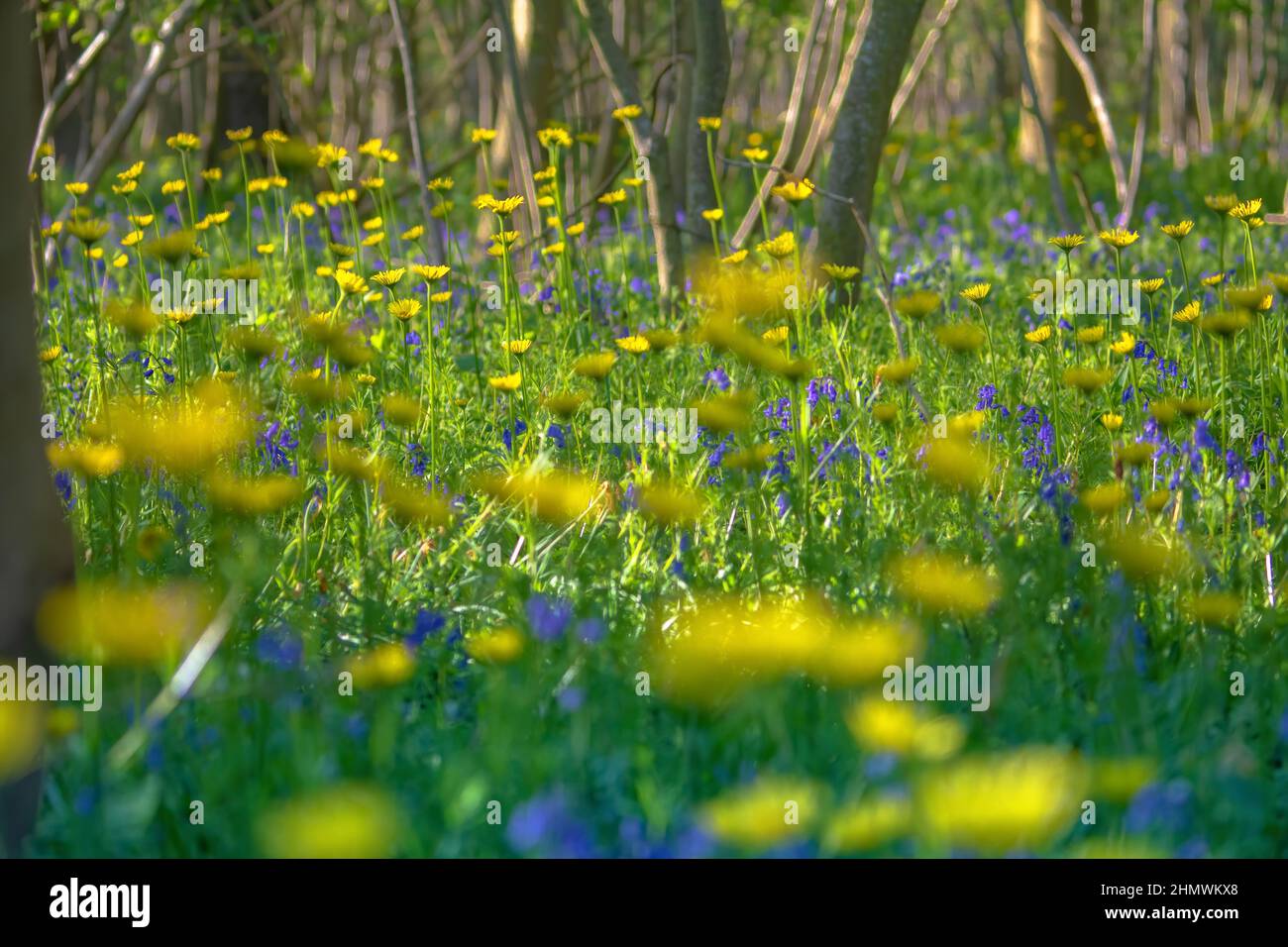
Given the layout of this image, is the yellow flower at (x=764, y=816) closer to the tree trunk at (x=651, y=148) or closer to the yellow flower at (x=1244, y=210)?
the yellow flower at (x=1244, y=210)

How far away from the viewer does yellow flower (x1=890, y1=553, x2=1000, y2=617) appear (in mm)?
2188

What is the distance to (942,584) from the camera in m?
2.17

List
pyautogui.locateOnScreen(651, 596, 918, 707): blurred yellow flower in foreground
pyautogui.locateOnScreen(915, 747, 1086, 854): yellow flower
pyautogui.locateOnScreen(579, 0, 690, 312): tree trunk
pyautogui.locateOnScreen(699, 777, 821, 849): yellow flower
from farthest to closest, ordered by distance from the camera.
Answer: pyautogui.locateOnScreen(579, 0, 690, 312): tree trunk → pyautogui.locateOnScreen(651, 596, 918, 707): blurred yellow flower in foreground → pyautogui.locateOnScreen(699, 777, 821, 849): yellow flower → pyautogui.locateOnScreen(915, 747, 1086, 854): yellow flower

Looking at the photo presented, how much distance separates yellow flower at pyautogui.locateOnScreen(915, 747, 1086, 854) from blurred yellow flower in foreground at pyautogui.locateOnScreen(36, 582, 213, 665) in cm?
102

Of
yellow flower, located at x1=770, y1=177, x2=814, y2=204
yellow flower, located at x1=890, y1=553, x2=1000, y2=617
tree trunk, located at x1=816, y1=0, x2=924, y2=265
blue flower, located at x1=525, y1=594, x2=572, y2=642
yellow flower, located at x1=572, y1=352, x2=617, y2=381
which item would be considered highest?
tree trunk, located at x1=816, y1=0, x2=924, y2=265

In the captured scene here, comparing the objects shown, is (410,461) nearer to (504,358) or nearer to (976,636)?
(504,358)

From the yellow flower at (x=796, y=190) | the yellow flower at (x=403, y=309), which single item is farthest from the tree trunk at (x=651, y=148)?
the yellow flower at (x=403, y=309)

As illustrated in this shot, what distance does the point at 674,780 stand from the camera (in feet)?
6.62

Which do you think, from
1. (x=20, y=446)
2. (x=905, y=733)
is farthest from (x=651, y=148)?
(x=905, y=733)

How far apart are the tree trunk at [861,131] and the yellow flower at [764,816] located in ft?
12.0

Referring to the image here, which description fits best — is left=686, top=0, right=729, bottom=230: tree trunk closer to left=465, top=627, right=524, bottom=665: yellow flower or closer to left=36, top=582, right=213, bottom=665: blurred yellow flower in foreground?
left=465, top=627, right=524, bottom=665: yellow flower

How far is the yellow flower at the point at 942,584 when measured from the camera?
219cm

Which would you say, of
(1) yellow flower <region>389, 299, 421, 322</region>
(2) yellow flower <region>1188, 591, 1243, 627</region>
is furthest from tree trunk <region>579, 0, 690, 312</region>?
(2) yellow flower <region>1188, 591, 1243, 627</region>
